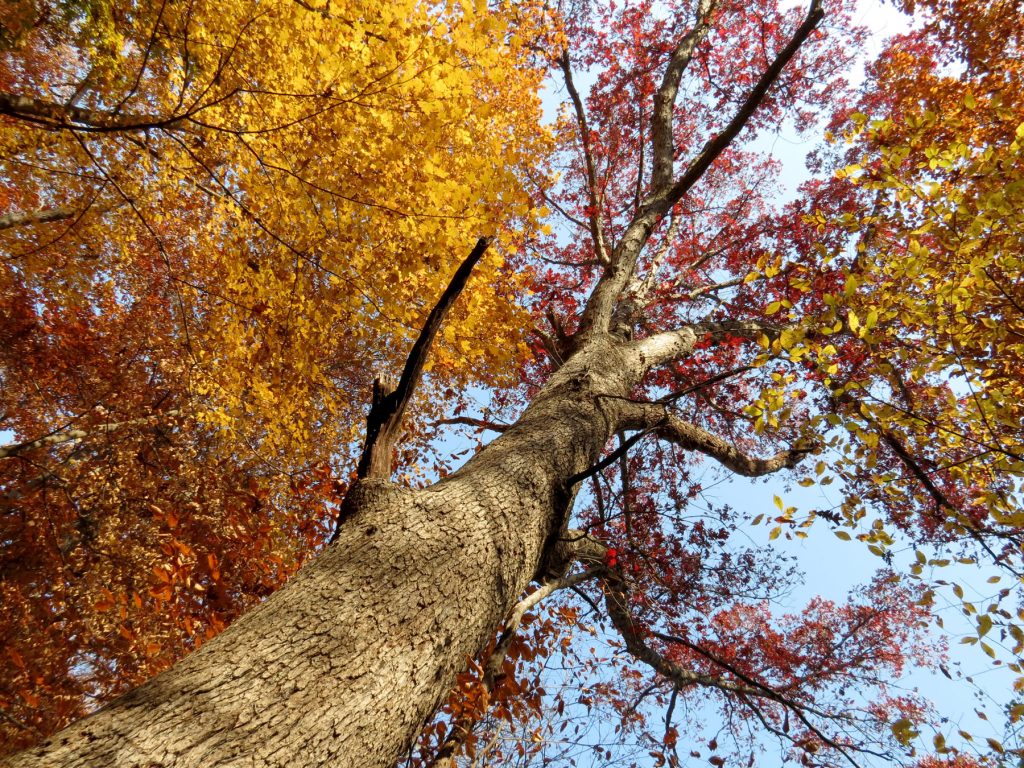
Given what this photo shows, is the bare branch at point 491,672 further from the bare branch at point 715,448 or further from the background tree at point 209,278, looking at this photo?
the bare branch at point 715,448

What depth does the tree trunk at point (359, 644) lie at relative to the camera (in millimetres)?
1140

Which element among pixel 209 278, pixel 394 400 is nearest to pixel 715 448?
pixel 394 400

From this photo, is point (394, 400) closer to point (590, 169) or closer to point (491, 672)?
point (491, 672)

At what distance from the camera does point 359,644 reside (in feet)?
4.89

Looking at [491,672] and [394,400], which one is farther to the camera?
[491,672]

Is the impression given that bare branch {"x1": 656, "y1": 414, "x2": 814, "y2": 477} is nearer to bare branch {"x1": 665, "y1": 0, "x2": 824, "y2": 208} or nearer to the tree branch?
bare branch {"x1": 665, "y1": 0, "x2": 824, "y2": 208}

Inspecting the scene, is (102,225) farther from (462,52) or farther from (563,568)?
(563,568)

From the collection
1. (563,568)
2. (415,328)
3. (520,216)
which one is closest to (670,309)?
(520,216)

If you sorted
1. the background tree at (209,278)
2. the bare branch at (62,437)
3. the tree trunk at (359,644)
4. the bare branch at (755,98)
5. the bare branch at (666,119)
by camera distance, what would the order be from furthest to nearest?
the bare branch at (666,119), the bare branch at (62,437), the bare branch at (755,98), the background tree at (209,278), the tree trunk at (359,644)

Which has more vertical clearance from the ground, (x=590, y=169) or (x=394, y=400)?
(x=590, y=169)

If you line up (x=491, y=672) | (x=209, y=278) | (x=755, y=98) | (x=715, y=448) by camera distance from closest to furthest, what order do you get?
1. (x=491, y=672)
2. (x=755, y=98)
3. (x=715, y=448)
4. (x=209, y=278)

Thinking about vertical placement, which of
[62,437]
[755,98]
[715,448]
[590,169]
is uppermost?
[590,169]

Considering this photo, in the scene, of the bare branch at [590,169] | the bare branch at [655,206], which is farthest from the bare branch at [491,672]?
the bare branch at [590,169]

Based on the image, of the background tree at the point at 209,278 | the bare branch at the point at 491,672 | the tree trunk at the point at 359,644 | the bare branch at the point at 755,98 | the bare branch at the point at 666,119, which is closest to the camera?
the tree trunk at the point at 359,644
